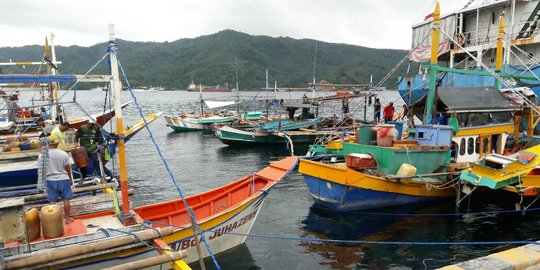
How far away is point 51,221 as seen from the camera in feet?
23.9

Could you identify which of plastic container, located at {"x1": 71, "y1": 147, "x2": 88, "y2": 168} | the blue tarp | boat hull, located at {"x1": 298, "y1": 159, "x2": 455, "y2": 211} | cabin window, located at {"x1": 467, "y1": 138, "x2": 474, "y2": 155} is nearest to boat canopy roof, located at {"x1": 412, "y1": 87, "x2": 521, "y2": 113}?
cabin window, located at {"x1": 467, "y1": 138, "x2": 474, "y2": 155}

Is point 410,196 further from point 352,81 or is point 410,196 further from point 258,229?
point 352,81

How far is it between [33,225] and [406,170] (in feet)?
36.0

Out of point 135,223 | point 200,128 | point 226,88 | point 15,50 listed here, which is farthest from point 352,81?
point 15,50

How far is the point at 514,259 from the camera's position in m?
5.68

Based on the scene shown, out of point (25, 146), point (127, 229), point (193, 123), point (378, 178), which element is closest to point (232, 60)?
point (193, 123)

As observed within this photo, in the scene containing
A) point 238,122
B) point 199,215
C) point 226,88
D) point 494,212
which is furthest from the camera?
point 226,88

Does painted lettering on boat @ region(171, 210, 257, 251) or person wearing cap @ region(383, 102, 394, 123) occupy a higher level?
person wearing cap @ region(383, 102, 394, 123)

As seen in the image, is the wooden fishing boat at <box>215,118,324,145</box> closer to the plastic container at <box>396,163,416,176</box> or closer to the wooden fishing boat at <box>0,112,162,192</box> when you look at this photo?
the wooden fishing boat at <box>0,112,162,192</box>

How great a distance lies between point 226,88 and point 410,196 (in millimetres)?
124447

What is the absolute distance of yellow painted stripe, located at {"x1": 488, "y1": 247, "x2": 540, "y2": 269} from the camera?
18.3ft

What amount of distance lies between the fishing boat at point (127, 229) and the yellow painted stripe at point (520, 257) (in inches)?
189

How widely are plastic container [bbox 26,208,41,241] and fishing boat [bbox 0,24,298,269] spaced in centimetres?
11

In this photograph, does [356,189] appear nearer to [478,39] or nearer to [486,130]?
[486,130]
